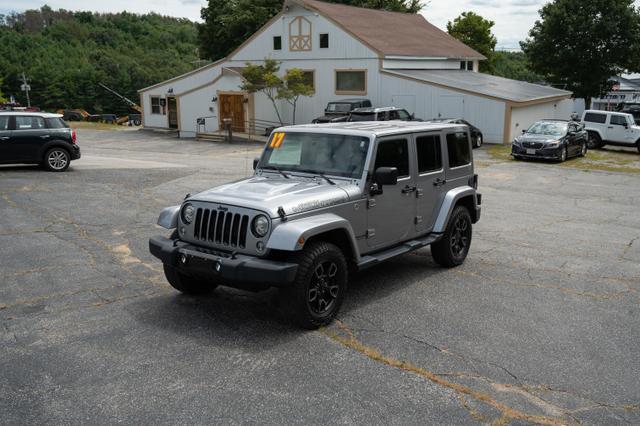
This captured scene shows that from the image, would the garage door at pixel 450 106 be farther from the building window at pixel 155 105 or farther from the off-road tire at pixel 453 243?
the off-road tire at pixel 453 243

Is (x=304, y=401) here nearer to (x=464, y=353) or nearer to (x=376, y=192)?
(x=464, y=353)

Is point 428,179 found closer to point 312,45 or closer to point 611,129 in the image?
point 611,129

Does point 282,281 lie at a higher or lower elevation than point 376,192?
lower

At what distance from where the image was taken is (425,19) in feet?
140

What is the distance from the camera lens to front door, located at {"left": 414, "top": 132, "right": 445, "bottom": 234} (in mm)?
7664

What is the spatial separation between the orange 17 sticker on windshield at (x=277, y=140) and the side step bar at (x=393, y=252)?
5.95ft

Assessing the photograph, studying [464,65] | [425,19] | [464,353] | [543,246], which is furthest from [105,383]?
[425,19]

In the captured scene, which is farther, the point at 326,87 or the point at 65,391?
the point at 326,87

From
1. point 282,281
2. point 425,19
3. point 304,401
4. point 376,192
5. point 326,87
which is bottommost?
point 304,401

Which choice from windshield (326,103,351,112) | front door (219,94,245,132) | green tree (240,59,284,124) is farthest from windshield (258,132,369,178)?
front door (219,94,245,132)

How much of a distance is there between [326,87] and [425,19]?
13.3m

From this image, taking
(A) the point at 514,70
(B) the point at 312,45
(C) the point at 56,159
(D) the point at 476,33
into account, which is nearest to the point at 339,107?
(B) the point at 312,45

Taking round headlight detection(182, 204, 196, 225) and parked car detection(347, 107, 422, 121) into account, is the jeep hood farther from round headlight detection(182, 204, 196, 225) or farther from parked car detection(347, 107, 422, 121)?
parked car detection(347, 107, 422, 121)

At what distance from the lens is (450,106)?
97.6ft
